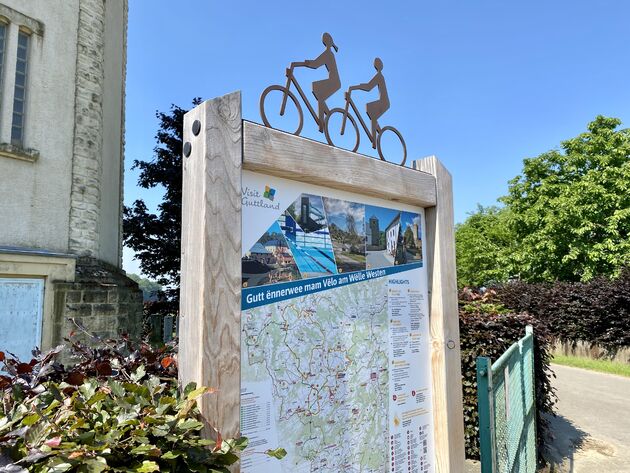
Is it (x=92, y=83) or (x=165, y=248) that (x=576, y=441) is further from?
(x=165, y=248)

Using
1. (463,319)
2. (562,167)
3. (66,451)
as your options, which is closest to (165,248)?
(463,319)

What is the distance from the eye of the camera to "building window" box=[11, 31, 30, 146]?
7.25m

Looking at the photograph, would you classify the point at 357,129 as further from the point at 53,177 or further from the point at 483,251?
the point at 483,251

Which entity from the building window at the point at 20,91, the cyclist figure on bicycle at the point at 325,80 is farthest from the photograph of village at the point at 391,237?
the building window at the point at 20,91

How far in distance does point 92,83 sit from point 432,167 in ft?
24.9

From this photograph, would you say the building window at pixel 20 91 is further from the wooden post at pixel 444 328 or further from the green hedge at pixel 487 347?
the green hedge at pixel 487 347

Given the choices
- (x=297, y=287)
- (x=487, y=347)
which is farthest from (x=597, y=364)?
(x=297, y=287)

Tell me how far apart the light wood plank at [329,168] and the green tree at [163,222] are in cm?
1622

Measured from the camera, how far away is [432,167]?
3.20 m

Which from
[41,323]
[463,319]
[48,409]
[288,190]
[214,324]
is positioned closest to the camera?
[48,409]

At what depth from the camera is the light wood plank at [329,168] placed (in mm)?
2109

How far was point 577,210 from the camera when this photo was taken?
21.5 meters

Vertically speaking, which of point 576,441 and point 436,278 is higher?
point 436,278

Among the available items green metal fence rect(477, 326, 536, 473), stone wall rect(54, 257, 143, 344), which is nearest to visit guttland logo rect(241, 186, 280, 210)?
green metal fence rect(477, 326, 536, 473)
